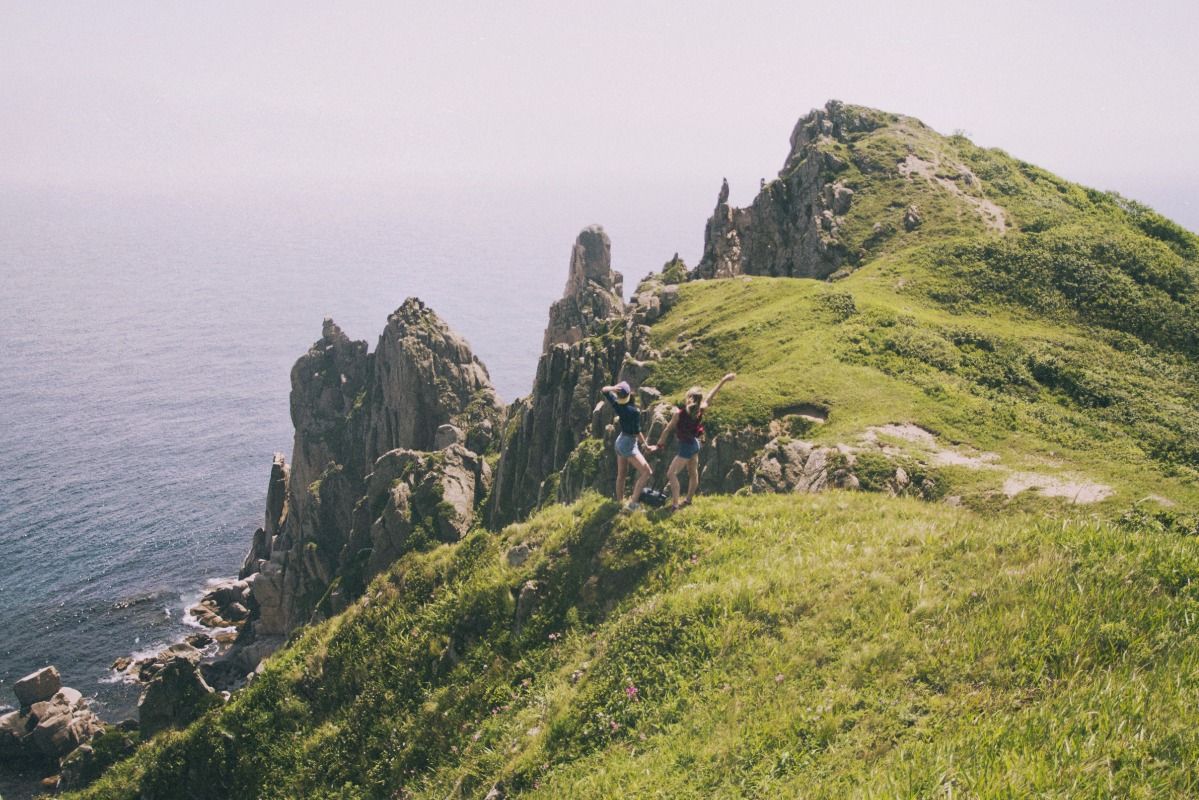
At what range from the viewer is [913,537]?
17828 millimetres

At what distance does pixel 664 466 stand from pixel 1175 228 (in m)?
38.0

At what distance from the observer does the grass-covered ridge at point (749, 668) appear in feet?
36.6

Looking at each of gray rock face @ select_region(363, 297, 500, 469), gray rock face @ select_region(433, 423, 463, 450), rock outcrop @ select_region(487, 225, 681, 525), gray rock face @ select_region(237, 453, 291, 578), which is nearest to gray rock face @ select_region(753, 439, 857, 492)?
rock outcrop @ select_region(487, 225, 681, 525)

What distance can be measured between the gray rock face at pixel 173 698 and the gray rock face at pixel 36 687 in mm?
30290

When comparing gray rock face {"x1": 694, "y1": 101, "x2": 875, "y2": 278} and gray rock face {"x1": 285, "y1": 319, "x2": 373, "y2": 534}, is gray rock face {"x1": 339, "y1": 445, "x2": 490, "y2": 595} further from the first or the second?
gray rock face {"x1": 694, "y1": 101, "x2": 875, "y2": 278}

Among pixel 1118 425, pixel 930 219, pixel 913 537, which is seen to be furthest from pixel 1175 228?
pixel 913 537

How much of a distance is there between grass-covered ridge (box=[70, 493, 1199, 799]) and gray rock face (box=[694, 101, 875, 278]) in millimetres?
45437

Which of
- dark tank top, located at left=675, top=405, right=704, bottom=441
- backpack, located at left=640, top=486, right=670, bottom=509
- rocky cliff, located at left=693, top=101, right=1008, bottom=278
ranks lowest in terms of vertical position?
backpack, located at left=640, top=486, right=670, bottom=509

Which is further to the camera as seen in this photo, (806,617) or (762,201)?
(762,201)

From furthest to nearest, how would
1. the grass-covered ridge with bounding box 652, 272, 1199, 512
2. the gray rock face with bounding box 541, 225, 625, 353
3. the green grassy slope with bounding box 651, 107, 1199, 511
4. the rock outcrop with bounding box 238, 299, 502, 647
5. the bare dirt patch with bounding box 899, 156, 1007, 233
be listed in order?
the gray rock face with bounding box 541, 225, 625, 353
the rock outcrop with bounding box 238, 299, 502, 647
the bare dirt patch with bounding box 899, 156, 1007, 233
the green grassy slope with bounding box 651, 107, 1199, 511
the grass-covered ridge with bounding box 652, 272, 1199, 512

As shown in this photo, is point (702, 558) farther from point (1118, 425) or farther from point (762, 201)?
point (762, 201)

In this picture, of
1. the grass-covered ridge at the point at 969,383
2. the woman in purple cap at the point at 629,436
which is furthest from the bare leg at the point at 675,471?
the grass-covered ridge at the point at 969,383

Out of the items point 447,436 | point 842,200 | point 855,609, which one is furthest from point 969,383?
point 447,436

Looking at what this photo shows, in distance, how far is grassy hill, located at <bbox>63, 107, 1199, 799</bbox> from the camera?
12.0 m
